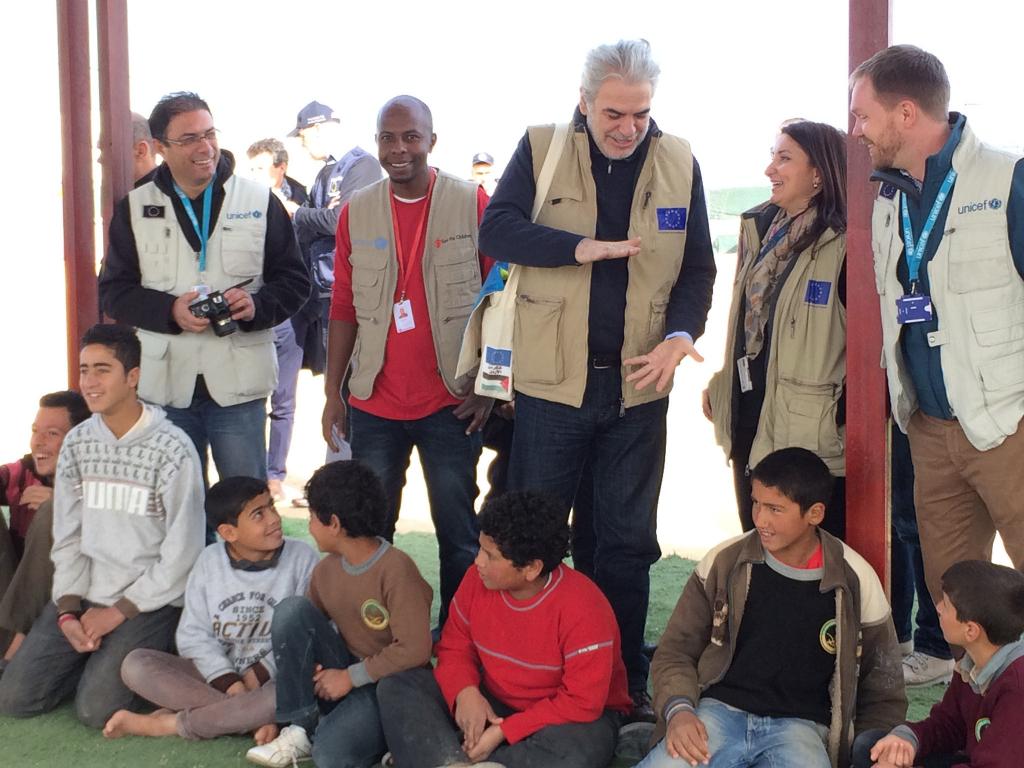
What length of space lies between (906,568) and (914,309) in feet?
4.58

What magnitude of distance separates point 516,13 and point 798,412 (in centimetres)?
3605

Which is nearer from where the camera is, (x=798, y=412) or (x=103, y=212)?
(x=798, y=412)

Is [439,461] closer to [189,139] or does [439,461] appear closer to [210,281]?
[210,281]

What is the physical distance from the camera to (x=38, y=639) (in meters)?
3.85

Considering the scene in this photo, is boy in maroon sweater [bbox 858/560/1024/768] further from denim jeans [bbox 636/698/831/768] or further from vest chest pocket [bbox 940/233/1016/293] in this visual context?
vest chest pocket [bbox 940/233/1016/293]

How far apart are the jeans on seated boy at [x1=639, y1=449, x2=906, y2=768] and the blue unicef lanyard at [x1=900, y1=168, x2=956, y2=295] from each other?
0.54m

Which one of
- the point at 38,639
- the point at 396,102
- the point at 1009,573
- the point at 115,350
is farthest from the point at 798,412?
the point at 38,639

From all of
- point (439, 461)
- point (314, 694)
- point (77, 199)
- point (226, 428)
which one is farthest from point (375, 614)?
point (77, 199)

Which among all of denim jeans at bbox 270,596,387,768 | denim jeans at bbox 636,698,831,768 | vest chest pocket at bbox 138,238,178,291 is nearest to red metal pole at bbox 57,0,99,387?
vest chest pocket at bbox 138,238,178,291

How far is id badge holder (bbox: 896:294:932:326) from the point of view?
2930mm

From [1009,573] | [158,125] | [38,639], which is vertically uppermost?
A: [158,125]

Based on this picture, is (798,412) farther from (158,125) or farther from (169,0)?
(169,0)

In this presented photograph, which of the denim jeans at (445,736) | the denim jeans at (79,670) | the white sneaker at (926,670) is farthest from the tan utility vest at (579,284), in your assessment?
the denim jeans at (79,670)

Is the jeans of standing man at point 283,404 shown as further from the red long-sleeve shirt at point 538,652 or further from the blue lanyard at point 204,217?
the red long-sleeve shirt at point 538,652
